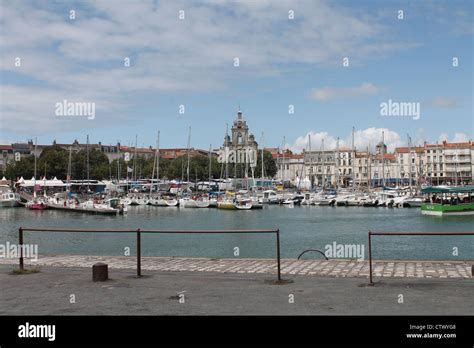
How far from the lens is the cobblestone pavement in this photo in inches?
598

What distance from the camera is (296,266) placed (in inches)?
672

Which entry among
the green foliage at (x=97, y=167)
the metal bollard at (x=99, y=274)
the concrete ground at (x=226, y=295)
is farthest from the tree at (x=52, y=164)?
the concrete ground at (x=226, y=295)

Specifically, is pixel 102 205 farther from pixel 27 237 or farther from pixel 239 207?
pixel 27 237

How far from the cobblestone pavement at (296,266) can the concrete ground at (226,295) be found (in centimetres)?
105

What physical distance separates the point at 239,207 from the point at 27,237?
164 feet

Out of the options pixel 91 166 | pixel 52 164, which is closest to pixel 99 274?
pixel 52 164

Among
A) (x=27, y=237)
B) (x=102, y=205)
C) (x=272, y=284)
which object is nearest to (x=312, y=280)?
(x=272, y=284)

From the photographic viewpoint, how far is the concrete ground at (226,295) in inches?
400

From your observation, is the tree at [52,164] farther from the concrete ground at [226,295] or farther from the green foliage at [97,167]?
the concrete ground at [226,295]

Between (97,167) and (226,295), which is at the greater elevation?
(97,167)

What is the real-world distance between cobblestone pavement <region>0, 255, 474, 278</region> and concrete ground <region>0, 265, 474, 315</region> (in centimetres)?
105

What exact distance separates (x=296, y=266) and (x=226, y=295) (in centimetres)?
577

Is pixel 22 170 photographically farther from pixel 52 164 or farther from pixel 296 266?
pixel 296 266

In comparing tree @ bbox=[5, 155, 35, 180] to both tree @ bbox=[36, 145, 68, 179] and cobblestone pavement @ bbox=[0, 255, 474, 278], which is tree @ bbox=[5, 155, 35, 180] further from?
cobblestone pavement @ bbox=[0, 255, 474, 278]
